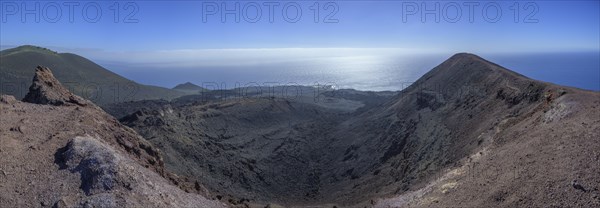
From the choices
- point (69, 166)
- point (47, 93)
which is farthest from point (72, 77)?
point (69, 166)

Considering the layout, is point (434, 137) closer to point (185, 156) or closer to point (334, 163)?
point (334, 163)

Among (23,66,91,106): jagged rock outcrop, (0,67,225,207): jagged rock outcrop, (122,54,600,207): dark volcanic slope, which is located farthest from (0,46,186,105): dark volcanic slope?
(0,67,225,207): jagged rock outcrop

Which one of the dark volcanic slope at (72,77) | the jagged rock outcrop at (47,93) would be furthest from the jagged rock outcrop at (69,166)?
the dark volcanic slope at (72,77)

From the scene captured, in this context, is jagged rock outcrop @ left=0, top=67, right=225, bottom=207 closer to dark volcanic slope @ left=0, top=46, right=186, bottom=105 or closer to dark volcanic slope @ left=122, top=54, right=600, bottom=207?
dark volcanic slope @ left=122, top=54, right=600, bottom=207

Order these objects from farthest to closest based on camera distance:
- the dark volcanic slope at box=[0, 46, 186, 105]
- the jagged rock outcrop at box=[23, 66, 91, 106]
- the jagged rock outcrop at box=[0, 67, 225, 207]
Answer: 1. the dark volcanic slope at box=[0, 46, 186, 105]
2. the jagged rock outcrop at box=[23, 66, 91, 106]
3. the jagged rock outcrop at box=[0, 67, 225, 207]

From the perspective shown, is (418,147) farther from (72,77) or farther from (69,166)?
(72,77)

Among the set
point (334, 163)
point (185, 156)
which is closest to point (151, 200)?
point (185, 156)

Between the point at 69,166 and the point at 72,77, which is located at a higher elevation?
the point at 72,77
